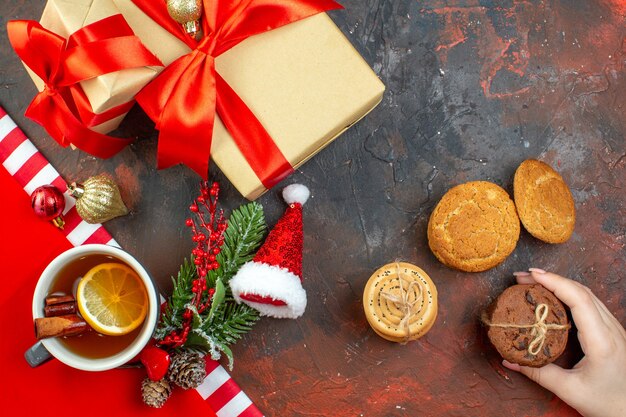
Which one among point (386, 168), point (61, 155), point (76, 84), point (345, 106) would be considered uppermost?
point (76, 84)

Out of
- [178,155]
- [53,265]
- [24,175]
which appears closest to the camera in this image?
[53,265]

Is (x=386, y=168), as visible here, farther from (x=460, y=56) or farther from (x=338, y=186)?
(x=460, y=56)

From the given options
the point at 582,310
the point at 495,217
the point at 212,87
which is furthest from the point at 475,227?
the point at 212,87

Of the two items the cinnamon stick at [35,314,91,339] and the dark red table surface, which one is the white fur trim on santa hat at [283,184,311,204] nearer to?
the dark red table surface

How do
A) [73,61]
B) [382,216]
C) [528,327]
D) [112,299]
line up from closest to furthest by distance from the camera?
[73,61]
[112,299]
[528,327]
[382,216]

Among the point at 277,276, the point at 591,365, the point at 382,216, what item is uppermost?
the point at 277,276

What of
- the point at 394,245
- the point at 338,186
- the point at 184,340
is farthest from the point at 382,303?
the point at 184,340

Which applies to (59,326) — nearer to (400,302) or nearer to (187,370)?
(187,370)
